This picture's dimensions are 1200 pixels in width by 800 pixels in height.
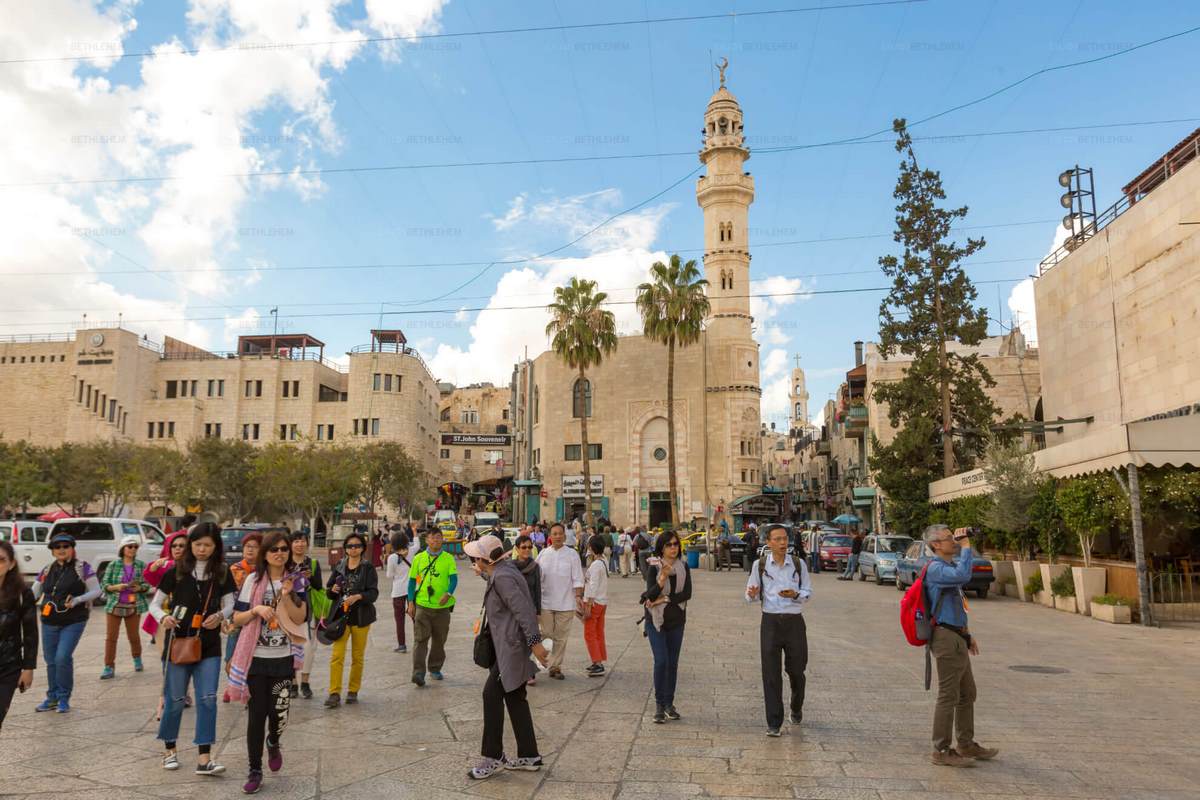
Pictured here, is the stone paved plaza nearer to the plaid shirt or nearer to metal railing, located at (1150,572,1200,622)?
the plaid shirt

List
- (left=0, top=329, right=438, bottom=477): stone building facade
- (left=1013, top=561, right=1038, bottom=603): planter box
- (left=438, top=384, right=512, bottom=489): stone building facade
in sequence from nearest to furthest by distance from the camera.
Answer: (left=1013, top=561, right=1038, bottom=603): planter box, (left=0, top=329, right=438, bottom=477): stone building facade, (left=438, top=384, right=512, bottom=489): stone building facade

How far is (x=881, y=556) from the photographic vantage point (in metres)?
25.1

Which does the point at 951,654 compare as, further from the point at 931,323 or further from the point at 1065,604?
the point at 931,323

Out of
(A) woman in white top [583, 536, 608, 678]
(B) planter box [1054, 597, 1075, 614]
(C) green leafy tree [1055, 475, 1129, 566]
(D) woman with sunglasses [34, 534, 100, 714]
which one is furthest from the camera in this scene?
(B) planter box [1054, 597, 1075, 614]

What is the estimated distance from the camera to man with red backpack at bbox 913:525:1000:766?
6.06m

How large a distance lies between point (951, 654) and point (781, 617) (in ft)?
4.53

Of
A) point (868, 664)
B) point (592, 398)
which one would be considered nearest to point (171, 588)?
point (868, 664)

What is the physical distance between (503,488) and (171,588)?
72117 mm

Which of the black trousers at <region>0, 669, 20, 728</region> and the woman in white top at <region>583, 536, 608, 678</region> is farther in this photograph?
the woman in white top at <region>583, 536, 608, 678</region>

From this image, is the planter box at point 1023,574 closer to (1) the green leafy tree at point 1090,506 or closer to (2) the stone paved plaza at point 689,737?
(1) the green leafy tree at point 1090,506

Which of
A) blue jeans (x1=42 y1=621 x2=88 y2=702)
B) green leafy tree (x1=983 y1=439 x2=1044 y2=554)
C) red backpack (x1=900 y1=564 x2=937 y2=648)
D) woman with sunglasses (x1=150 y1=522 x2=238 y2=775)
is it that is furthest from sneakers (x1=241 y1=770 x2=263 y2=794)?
green leafy tree (x1=983 y1=439 x2=1044 y2=554)

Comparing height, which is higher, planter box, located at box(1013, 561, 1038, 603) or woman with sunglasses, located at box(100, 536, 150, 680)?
woman with sunglasses, located at box(100, 536, 150, 680)

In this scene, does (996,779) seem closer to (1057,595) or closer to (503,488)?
(1057,595)

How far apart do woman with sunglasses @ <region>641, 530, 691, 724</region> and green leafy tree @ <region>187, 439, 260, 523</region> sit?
38.8 m
